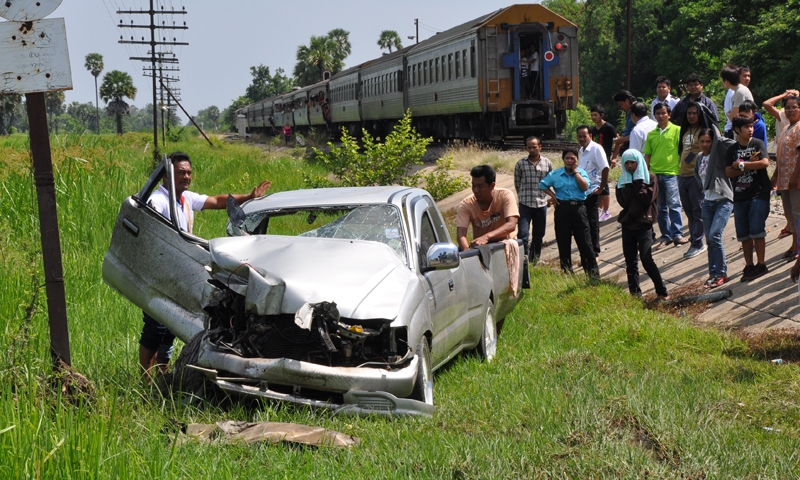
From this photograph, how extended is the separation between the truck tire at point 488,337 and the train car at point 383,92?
28748mm

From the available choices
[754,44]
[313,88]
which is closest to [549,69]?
[754,44]

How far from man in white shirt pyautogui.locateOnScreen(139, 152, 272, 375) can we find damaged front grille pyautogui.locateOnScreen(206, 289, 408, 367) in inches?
48.3

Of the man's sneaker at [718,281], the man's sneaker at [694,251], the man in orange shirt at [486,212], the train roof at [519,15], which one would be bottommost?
the man's sneaker at [718,281]

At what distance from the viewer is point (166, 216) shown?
751 cm

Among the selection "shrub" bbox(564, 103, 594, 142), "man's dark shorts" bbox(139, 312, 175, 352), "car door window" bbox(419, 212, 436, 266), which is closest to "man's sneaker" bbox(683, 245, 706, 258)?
"car door window" bbox(419, 212, 436, 266)

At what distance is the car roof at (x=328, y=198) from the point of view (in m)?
7.55

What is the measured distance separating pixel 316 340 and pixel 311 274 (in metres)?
0.45

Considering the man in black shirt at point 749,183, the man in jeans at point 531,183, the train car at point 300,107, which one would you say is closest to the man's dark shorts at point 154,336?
the man in black shirt at point 749,183

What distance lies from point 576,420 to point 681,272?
7.20m

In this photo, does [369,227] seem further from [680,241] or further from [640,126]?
[640,126]

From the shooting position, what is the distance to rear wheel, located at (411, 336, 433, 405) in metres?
6.44

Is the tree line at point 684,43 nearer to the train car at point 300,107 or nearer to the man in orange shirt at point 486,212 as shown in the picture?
the train car at point 300,107

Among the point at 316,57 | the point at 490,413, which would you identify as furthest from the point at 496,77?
the point at 316,57

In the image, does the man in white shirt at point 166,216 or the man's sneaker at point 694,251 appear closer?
the man in white shirt at point 166,216
